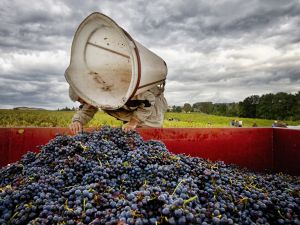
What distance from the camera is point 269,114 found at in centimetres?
5800

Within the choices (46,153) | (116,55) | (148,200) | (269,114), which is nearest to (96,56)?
(116,55)

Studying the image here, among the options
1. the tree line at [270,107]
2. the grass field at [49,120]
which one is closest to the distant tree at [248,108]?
the tree line at [270,107]

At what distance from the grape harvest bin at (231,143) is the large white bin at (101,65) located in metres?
0.65

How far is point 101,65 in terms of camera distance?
9.26 ft

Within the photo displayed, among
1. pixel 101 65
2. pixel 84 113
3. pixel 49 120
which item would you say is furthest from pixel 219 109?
pixel 101 65

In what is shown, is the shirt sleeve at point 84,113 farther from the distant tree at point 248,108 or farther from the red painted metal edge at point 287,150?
the distant tree at point 248,108

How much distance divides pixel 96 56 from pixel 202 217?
2211 millimetres

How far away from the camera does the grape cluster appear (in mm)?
1004

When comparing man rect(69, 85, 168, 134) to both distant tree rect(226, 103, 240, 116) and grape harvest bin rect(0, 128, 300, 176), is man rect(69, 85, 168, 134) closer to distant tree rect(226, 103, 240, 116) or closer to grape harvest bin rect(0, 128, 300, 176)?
grape harvest bin rect(0, 128, 300, 176)

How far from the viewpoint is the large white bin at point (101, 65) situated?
266 centimetres

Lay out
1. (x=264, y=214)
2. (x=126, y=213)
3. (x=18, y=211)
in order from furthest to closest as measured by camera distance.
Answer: (x=264, y=214) → (x=18, y=211) → (x=126, y=213)

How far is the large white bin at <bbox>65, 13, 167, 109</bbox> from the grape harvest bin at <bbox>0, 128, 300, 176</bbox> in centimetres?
65

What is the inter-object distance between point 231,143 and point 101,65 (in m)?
1.54

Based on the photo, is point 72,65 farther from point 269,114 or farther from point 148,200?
point 269,114
